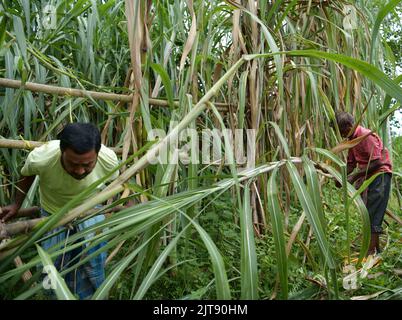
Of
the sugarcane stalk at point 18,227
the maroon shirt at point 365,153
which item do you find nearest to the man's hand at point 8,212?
the sugarcane stalk at point 18,227

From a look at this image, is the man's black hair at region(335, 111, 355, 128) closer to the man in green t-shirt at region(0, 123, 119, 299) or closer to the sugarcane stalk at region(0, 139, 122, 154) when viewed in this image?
the man in green t-shirt at region(0, 123, 119, 299)

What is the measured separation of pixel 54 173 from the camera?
1428 millimetres

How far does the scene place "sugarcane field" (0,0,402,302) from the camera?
3.36ft

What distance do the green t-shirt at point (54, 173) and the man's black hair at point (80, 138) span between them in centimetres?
14

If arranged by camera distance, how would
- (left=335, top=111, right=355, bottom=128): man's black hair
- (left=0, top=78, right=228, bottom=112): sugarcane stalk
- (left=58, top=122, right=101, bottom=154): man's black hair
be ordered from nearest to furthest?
(left=58, top=122, right=101, bottom=154): man's black hair
(left=0, top=78, right=228, bottom=112): sugarcane stalk
(left=335, top=111, right=355, bottom=128): man's black hair

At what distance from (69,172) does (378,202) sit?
5.46 feet

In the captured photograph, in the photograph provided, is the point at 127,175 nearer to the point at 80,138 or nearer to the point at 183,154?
the point at 80,138

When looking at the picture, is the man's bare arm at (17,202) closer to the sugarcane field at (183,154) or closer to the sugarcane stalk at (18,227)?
the sugarcane field at (183,154)

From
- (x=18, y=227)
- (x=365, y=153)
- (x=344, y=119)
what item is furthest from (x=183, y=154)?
(x=365, y=153)

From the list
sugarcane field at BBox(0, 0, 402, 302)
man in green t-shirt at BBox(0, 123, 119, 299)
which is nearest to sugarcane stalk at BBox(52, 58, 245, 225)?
sugarcane field at BBox(0, 0, 402, 302)

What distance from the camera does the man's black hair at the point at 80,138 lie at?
124 cm

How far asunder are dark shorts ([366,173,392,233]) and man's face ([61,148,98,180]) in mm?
1623

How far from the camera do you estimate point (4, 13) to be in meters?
1.08
